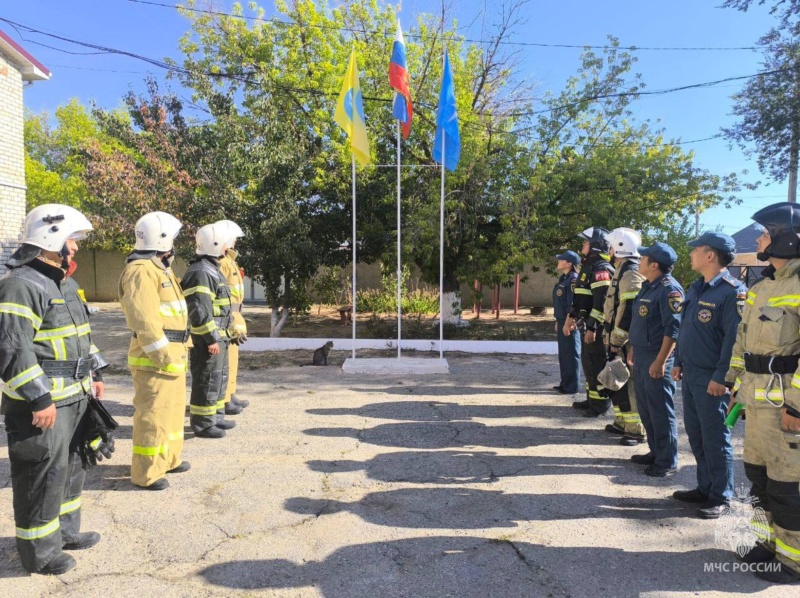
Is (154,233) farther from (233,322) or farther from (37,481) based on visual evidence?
(37,481)

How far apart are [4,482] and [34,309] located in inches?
92.8

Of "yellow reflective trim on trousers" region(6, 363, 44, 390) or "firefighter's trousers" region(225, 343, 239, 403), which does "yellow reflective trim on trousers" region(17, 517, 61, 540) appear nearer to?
"yellow reflective trim on trousers" region(6, 363, 44, 390)

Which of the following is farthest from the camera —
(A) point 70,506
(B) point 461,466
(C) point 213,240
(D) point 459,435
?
(D) point 459,435

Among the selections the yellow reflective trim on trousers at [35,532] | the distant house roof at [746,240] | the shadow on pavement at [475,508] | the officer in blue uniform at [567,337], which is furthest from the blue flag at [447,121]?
the distant house roof at [746,240]

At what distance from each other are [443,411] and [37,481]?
454 cm

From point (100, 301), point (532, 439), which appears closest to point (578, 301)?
point (532, 439)

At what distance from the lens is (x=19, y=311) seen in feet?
9.31

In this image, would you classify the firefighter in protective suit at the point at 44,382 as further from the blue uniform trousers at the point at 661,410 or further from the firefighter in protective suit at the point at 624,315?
the firefighter in protective suit at the point at 624,315

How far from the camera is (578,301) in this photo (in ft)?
21.2

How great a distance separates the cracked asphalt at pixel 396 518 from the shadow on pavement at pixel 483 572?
0.01 meters

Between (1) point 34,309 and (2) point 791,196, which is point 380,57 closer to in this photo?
(2) point 791,196

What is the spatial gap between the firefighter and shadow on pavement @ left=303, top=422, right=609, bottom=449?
25.6 inches

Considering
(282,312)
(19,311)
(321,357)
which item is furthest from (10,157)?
(19,311)

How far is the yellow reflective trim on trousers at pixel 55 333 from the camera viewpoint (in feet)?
9.91
